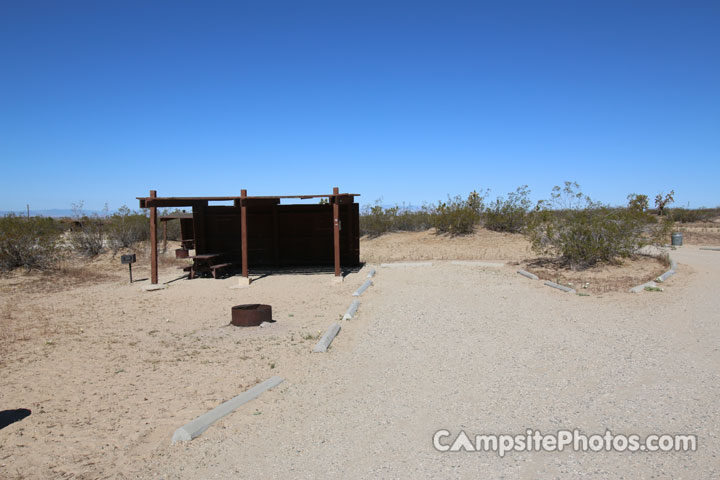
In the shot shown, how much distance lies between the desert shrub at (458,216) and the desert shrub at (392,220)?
2252 millimetres

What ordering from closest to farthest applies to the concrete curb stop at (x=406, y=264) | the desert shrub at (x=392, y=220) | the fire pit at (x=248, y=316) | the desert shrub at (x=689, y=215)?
1. the fire pit at (x=248, y=316)
2. the concrete curb stop at (x=406, y=264)
3. the desert shrub at (x=392, y=220)
4. the desert shrub at (x=689, y=215)

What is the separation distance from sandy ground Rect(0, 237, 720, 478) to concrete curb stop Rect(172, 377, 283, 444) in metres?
0.08

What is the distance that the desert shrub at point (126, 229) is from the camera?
19.4 m

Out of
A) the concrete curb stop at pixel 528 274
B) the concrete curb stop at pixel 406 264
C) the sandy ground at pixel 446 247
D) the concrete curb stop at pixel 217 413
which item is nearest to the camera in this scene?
the concrete curb stop at pixel 217 413

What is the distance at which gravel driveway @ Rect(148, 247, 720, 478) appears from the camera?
330 cm

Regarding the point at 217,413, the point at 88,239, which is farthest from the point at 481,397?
the point at 88,239

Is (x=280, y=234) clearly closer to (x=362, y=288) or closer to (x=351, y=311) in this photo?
(x=362, y=288)

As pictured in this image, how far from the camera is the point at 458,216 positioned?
75.3 feet

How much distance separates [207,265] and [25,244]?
5337 mm

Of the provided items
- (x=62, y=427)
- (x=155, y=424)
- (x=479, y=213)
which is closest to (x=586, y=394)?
(x=155, y=424)

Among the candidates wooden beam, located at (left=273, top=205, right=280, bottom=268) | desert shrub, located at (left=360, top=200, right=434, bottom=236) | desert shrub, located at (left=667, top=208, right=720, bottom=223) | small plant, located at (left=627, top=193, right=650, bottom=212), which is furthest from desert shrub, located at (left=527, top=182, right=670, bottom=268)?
desert shrub, located at (left=667, top=208, right=720, bottom=223)

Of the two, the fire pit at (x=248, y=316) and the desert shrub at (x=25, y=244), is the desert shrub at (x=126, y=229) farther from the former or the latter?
the fire pit at (x=248, y=316)

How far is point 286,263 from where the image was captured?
1484cm

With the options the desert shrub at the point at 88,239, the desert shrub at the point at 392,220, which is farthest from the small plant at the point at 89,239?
the desert shrub at the point at 392,220
